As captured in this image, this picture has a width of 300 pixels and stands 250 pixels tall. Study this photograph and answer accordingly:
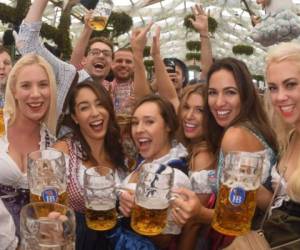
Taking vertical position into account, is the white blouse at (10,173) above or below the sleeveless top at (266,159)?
below

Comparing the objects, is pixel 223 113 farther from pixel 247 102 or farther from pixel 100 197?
pixel 100 197

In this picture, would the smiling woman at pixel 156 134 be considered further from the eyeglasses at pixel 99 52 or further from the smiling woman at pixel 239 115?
the eyeglasses at pixel 99 52

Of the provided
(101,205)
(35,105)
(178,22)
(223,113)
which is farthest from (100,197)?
(178,22)

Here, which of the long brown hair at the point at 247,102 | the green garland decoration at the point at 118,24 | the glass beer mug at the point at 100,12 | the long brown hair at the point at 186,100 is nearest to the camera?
the long brown hair at the point at 247,102

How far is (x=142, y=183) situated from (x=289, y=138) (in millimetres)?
581

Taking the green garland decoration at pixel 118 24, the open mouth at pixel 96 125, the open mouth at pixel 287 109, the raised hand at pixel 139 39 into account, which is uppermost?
the green garland decoration at pixel 118 24

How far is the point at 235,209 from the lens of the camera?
3.52 ft

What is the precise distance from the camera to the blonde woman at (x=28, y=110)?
1.73m

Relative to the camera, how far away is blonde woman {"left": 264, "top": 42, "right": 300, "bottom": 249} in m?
1.15

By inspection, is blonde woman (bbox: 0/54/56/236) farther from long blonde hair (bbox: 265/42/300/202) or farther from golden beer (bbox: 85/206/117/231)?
long blonde hair (bbox: 265/42/300/202)

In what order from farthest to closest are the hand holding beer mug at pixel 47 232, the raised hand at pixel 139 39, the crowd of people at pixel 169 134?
1. the raised hand at pixel 139 39
2. the crowd of people at pixel 169 134
3. the hand holding beer mug at pixel 47 232

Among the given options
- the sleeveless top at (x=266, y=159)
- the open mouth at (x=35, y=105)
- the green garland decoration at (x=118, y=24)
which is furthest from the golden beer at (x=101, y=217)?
the green garland decoration at (x=118, y=24)

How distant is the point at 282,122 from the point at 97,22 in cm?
130

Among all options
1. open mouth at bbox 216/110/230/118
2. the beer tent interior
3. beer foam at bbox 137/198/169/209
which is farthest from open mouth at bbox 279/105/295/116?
the beer tent interior
